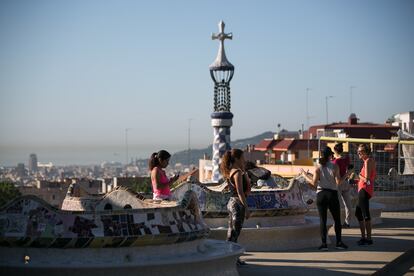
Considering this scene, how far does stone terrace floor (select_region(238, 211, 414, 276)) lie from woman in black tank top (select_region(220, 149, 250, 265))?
0.55m

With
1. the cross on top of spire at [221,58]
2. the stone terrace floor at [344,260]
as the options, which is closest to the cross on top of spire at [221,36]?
the cross on top of spire at [221,58]

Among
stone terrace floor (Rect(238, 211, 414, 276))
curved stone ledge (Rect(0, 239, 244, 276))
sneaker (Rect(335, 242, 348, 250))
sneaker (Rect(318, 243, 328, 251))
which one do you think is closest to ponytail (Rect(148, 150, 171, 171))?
stone terrace floor (Rect(238, 211, 414, 276))

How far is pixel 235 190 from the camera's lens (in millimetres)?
11773

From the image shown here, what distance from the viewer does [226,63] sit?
29312 mm

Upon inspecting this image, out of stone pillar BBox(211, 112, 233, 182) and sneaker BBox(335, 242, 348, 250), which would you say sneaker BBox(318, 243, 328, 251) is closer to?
sneaker BBox(335, 242, 348, 250)

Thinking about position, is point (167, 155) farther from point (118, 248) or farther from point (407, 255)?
point (407, 255)

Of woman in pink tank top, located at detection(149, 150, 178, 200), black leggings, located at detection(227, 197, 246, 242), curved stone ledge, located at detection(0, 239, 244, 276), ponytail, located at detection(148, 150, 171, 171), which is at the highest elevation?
ponytail, located at detection(148, 150, 171, 171)

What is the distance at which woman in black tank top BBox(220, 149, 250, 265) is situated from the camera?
11727 millimetres

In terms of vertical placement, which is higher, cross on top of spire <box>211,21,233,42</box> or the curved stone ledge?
cross on top of spire <box>211,21,233,42</box>

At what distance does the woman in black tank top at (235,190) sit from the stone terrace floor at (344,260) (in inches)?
21.8

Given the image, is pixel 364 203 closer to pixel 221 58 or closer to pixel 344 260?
pixel 344 260

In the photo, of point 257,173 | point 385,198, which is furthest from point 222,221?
point 385,198

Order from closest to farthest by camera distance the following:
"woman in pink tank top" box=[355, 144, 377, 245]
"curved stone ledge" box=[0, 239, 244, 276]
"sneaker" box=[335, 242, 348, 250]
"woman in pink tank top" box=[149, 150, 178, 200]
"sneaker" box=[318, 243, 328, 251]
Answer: "curved stone ledge" box=[0, 239, 244, 276] → "woman in pink tank top" box=[149, 150, 178, 200] → "sneaker" box=[318, 243, 328, 251] → "sneaker" box=[335, 242, 348, 250] → "woman in pink tank top" box=[355, 144, 377, 245]

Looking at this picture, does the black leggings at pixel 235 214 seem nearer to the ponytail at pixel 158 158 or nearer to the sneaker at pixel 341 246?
the ponytail at pixel 158 158
